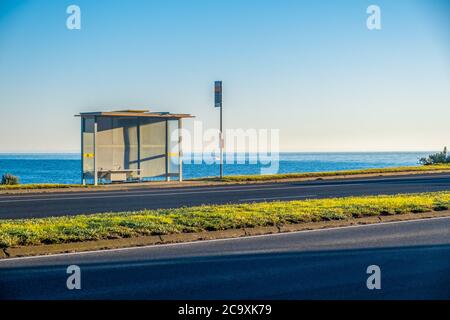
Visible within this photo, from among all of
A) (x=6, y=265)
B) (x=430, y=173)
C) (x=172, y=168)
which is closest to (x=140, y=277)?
(x=6, y=265)

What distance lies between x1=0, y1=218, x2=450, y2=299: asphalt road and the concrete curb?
14.4 inches

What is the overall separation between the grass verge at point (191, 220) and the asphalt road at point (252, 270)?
0.80 m

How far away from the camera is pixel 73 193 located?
24.4 metres

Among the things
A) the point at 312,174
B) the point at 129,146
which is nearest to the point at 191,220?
the point at 129,146

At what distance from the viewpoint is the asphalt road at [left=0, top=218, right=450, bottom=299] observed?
7.85m

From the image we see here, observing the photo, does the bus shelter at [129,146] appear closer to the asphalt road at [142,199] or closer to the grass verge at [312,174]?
the grass verge at [312,174]

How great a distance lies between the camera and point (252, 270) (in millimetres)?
9148

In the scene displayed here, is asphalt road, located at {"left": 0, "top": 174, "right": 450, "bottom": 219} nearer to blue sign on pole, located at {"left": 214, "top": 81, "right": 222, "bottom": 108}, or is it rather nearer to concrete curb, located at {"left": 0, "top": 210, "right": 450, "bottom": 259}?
concrete curb, located at {"left": 0, "top": 210, "right": 450, "bottom": 259}

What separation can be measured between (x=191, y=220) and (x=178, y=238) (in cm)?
124

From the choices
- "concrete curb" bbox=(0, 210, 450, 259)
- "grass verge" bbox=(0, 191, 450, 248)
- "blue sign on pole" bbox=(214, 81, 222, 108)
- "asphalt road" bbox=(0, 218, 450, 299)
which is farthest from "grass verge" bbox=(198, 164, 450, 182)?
"asphalt road" bbox=(0, 218, 450, 299)

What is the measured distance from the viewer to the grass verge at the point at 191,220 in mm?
11344

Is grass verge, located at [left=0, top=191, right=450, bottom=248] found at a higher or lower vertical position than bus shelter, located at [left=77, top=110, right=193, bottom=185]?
lower

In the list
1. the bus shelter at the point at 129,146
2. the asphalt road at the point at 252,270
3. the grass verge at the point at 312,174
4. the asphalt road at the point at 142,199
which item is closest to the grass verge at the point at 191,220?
the asphalt road at the point at 252,270

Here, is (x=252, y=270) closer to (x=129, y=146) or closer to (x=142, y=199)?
(x=142, y=199)
